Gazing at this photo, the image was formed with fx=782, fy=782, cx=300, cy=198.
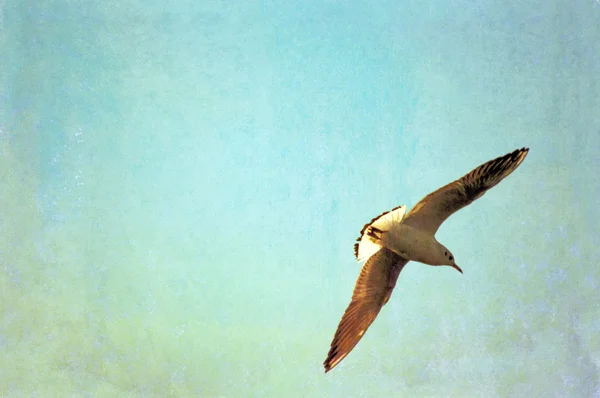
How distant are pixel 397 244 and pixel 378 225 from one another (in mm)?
98

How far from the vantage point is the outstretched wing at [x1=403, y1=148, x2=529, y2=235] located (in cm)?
254

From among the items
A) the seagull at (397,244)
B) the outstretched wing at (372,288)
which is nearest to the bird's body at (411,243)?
the seagull at (397,244)

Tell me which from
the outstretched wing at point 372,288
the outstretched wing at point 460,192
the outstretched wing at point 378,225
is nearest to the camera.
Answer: the outstretched wing at point 460,192

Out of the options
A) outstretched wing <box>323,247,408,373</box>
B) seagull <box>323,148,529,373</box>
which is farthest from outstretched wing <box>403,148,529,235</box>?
outstretched wing <box>323,247,408,373</box>

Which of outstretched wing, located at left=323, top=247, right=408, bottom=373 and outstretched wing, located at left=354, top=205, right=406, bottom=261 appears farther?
outstretched wing, located at left=323, top=247, right=408, bottom=373

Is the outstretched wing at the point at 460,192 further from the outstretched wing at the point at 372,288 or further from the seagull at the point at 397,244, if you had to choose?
the outstretched wing at the point at 372,288

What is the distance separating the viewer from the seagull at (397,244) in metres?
2.60

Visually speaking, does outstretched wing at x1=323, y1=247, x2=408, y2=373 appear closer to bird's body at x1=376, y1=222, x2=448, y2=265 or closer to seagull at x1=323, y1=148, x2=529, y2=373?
seagull at x1=323, y1=148, x2=529, y2=373

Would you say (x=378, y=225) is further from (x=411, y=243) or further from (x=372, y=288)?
(x=372, y=288)

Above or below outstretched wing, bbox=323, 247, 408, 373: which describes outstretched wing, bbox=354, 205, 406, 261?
above

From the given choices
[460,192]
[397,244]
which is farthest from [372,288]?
[460,192]

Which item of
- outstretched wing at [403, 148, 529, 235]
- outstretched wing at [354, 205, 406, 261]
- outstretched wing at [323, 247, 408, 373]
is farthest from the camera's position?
outstretched wing at [323, 247, 408, 373]

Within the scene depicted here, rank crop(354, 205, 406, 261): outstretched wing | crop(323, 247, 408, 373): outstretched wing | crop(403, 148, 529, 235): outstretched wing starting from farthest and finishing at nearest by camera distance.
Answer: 1. crop(323, 247, 408, 373): outstretched wing
2. crop(354, 205, 406, 261): outstretched wing
3. crop(403, 148, 529, 235): outstretched wing

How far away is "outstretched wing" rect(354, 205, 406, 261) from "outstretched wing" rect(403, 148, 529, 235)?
6 centimetres
